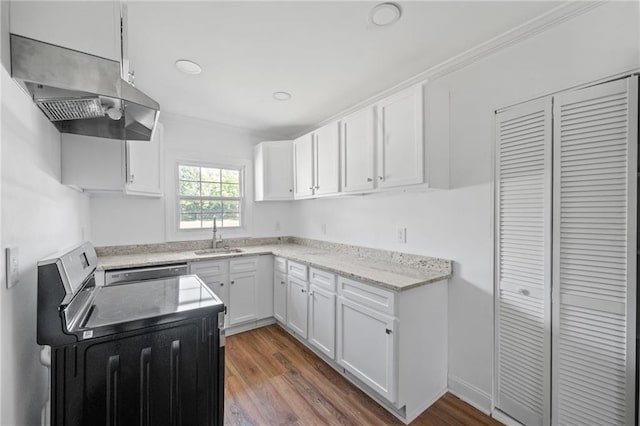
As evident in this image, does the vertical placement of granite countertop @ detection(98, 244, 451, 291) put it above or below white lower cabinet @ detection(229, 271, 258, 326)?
above

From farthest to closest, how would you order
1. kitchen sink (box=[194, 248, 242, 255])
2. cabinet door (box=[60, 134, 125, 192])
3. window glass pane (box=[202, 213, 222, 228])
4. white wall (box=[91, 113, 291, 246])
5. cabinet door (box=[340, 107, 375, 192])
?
window glass pane (box=[202, 213, 222, 228])
kitchen sink (box=[194, 248, 242, 255])
white wall (box=[91, 113, 291, 246])
cabinet door (box=[340, 107, 375, 192])
cabinet door (box=[60, 134, 125, 192])

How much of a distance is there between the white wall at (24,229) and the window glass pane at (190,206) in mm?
1749

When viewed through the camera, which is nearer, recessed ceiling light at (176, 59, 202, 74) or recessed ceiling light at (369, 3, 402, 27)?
recessed ceiling light at (369, 3, 402, 27)

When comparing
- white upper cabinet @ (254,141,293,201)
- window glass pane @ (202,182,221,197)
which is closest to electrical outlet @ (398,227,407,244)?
white upper cabinet @ (254,141,293,201)

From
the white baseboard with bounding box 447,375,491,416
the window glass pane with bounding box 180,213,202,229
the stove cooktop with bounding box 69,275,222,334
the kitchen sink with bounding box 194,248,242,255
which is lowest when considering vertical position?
the white baseboard with bounding box 447,375,491,416

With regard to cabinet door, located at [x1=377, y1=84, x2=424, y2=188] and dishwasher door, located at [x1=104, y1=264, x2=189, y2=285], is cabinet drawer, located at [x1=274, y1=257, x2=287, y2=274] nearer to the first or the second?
dishwasher door, located at [x1=104, y1=264, x2=189, y2=285]

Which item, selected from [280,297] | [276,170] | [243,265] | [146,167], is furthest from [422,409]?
[146,167]

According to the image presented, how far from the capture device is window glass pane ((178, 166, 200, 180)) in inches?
129

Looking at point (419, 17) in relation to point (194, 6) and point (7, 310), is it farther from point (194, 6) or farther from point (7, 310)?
point (7, 310)

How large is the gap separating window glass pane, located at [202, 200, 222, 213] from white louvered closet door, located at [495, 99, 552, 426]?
3.01 metres

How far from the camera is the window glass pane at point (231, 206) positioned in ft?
11.8

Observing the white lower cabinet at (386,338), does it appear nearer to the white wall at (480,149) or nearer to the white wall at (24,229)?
the white wall at (480,149)

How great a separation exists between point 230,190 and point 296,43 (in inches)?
88.3

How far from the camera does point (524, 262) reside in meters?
1.69
